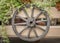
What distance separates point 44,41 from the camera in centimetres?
352

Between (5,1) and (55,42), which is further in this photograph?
(55,42)

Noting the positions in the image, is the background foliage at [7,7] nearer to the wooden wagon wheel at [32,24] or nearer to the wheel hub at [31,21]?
the wooden wagon wheel at [32,24]

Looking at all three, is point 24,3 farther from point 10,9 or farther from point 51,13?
point 51,13

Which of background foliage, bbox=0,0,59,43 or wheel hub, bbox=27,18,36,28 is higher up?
background foliage, bbox=0,0,59,43

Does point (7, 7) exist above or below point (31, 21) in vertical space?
above

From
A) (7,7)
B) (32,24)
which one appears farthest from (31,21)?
(7,7)

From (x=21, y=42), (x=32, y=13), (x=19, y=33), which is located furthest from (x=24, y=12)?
(x=21, y=42)

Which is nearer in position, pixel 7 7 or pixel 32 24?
pixel 32 24

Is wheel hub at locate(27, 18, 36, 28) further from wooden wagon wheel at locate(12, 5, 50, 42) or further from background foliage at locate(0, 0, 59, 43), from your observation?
background foliage at locate(0, 0, 59, 43)

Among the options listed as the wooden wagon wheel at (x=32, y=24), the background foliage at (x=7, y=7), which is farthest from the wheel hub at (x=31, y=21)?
the background foliage at (x=7, y=7)

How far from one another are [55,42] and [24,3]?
3.50 feet

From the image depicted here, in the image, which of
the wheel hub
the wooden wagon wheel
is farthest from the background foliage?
the wheel hub

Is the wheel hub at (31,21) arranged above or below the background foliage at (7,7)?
below

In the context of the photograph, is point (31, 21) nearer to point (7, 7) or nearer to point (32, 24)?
point (32, 24)
